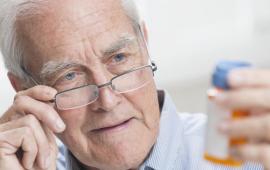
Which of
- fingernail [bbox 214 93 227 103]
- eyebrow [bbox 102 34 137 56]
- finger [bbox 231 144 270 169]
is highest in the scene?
fingernail [bbox 214 93 227 103]

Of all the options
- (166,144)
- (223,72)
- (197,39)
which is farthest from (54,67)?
(197,39)

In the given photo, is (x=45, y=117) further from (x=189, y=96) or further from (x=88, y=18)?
(x=189, y=96)

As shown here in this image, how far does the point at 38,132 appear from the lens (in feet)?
5.48

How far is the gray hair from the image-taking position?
172 cm

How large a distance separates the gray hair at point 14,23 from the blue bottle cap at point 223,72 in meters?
0.76

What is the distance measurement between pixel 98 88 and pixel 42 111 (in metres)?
0.19

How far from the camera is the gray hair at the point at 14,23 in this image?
1723mm

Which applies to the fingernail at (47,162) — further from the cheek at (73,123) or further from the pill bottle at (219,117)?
the pill bottle at (219,117)

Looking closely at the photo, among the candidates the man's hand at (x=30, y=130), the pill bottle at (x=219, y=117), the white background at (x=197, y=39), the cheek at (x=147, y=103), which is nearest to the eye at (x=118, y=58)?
the cheek at (x=147, y=103)

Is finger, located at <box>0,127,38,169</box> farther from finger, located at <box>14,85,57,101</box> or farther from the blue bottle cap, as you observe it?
the blue bottle cap

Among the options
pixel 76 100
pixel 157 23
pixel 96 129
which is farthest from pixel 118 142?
pixel 157 23

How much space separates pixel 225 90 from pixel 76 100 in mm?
773

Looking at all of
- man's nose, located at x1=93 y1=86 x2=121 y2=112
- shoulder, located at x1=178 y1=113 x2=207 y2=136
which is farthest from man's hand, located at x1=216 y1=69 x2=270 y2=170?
shoulder, located at x1=178 y1=113 x2=207 y2=136

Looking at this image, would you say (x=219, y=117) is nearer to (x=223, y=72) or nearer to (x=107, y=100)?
(x=223, y=72)
